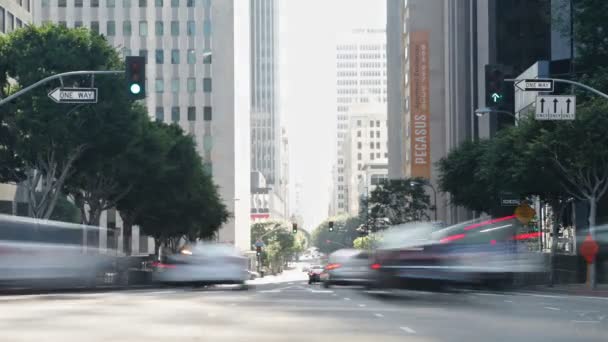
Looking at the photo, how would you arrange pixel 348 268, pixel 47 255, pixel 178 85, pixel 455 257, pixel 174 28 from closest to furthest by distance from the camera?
pixel 455 257
pixel 47 255
pixel 348 268
pixel 174 28
pixel 178 85

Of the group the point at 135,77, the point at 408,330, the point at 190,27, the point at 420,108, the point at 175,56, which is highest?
the point at 190,27

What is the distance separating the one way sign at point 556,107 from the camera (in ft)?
112

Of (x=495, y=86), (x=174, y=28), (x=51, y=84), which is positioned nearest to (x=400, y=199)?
(x=174, y=28)

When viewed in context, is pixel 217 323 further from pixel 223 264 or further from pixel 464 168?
pixel 464 168

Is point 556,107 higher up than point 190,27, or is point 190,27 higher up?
point 190,27

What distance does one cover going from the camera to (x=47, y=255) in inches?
1433

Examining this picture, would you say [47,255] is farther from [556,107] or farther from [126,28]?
[126,28]

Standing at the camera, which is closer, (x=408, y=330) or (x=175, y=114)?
(x=408, y=330)

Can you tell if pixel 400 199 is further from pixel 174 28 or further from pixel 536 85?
pixel 536 85

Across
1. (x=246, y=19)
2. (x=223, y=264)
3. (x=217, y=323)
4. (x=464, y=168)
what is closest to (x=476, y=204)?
(x=464, y=168)

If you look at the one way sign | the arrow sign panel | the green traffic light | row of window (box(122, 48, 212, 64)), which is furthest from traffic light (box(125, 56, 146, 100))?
row of window (box(122, 48, 212, 64))

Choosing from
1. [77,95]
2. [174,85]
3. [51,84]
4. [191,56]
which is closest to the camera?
[77,95]

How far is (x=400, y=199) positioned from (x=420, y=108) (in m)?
24.4

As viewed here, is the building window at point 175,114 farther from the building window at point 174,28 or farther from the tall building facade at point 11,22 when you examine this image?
the tall building facade at point 11,22
